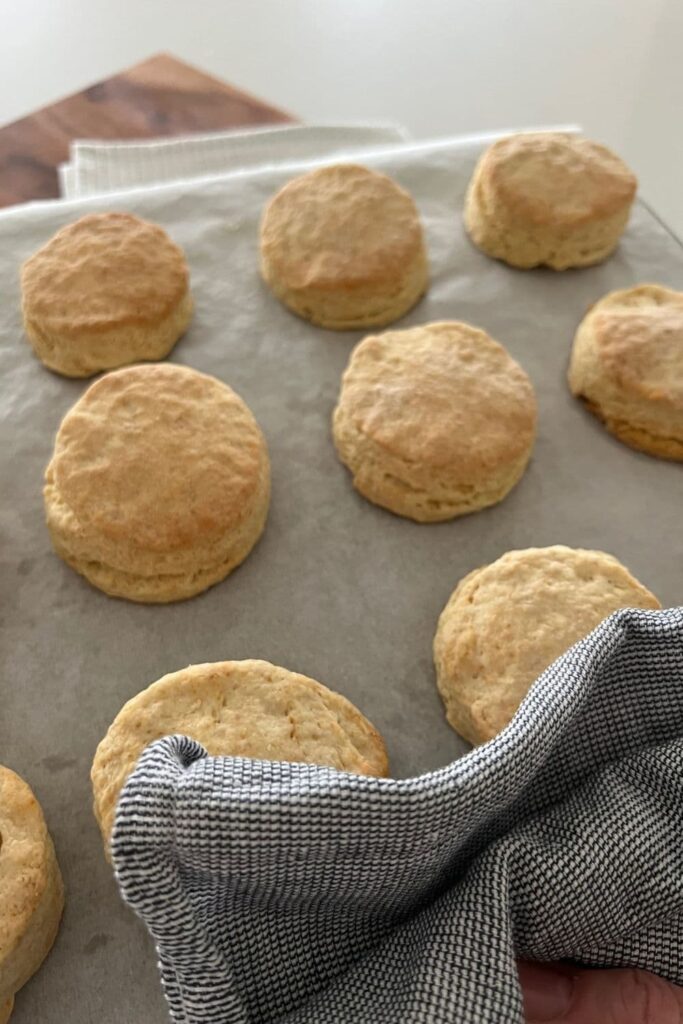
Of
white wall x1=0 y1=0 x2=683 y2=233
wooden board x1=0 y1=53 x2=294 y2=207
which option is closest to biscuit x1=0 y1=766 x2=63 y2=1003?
wooden board x1=0 y1=53 x2=294 y2=207

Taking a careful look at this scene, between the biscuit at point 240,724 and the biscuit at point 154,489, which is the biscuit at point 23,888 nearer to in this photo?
the biscuit at point 240,724

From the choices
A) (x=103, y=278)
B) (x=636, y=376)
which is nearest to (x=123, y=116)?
(x=103, y=278)

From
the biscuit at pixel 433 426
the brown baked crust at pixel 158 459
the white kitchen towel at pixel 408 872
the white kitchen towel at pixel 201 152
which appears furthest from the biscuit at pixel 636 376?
the white kitchen towel at pixel 201 152

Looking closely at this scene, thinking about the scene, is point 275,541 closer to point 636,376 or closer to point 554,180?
point 636,376

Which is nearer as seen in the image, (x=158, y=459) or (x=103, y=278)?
(x=158, y=459)

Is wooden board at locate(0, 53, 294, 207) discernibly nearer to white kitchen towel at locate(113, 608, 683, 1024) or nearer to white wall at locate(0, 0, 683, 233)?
white wall at locate(0, 0, 683, 233)
